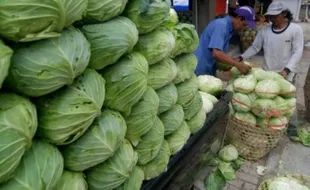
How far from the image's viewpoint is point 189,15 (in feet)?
23.0

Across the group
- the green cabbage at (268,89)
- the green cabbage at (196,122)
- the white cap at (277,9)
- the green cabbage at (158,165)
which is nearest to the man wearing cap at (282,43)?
the white cap at (277,9)

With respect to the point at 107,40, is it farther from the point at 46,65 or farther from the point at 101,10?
the point at 46,65

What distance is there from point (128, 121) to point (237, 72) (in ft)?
9.51

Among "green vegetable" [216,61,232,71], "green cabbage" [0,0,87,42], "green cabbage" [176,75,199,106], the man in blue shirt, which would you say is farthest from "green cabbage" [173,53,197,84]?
"green vegetable" [216,61,232,71]

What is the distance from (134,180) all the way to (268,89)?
2416mm

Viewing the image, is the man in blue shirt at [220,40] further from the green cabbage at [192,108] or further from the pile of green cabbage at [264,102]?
the green cabbage at [192,108]

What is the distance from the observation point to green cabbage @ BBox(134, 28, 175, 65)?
1.73m

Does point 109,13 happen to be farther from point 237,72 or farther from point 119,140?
point 237,72

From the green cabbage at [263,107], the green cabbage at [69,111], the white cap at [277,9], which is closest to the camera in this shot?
the green cabbage at [69,111]

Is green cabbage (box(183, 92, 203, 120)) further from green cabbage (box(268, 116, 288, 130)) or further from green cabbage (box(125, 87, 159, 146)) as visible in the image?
green cabbage (box(268, 116, 288, 130))

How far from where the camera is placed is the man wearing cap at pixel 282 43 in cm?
457

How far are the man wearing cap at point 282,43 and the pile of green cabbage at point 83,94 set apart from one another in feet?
10.4

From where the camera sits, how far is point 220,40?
412 cm

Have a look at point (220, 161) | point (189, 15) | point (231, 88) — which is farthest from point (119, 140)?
point (189, 15)
